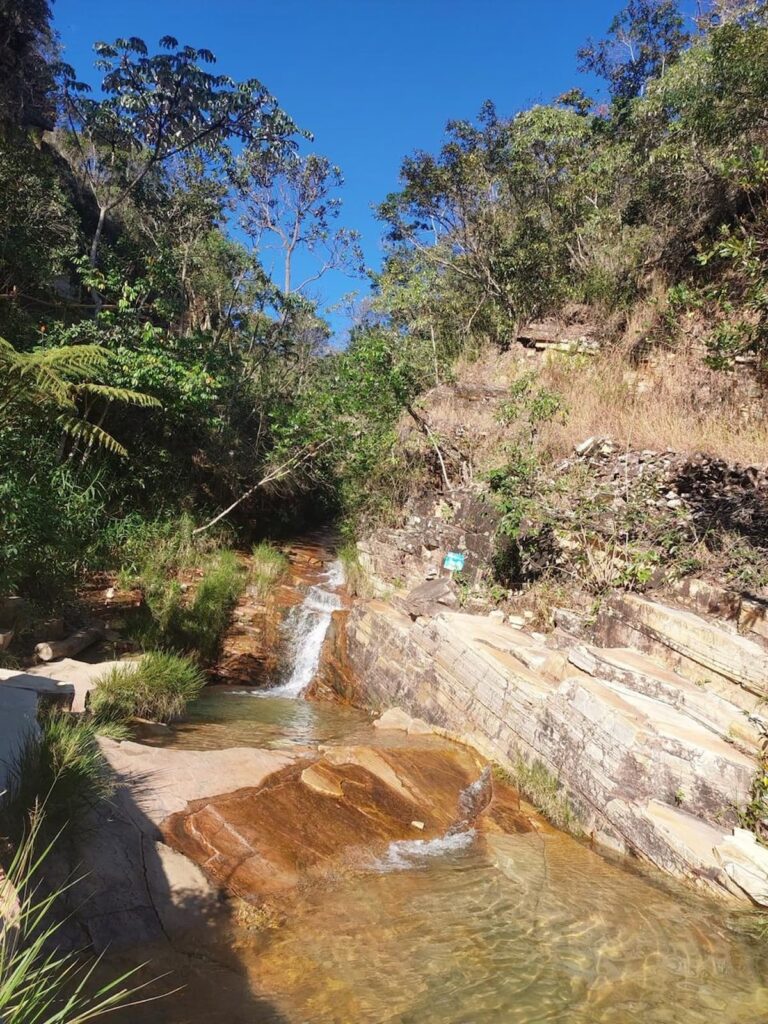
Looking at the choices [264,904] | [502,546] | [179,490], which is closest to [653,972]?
[264,904]

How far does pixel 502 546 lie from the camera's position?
8.53m

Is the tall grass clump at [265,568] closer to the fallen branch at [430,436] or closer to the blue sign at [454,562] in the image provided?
the blue sign at [454,562]

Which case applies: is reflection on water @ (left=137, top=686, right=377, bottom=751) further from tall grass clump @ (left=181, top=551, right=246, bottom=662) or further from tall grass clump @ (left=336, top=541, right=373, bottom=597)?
tall grass clump @ (left=336, top=541, right=373, bottom=597)

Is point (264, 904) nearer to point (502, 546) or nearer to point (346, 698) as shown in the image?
point (346, 698)

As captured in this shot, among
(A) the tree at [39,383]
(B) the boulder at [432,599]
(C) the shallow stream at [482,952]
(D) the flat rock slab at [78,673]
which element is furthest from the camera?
(B) the boulder at [432,599]

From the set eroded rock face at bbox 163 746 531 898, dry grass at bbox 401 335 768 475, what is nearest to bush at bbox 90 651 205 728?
eroded rock face at bbox 163 746 531 898

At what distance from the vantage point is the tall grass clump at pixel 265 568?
10.8 meters

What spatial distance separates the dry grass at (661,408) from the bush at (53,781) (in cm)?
707

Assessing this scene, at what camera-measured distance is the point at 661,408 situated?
9.16 metres

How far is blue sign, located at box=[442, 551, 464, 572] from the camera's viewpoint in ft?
30.1

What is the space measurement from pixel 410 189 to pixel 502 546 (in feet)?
34.3

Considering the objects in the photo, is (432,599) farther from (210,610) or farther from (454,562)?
(210,610)

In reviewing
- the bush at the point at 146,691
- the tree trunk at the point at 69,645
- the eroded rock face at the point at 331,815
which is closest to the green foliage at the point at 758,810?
the eroded rock face at the point at 331,815

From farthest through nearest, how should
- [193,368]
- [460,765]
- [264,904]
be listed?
[193,368], [460,765], [264,904]
